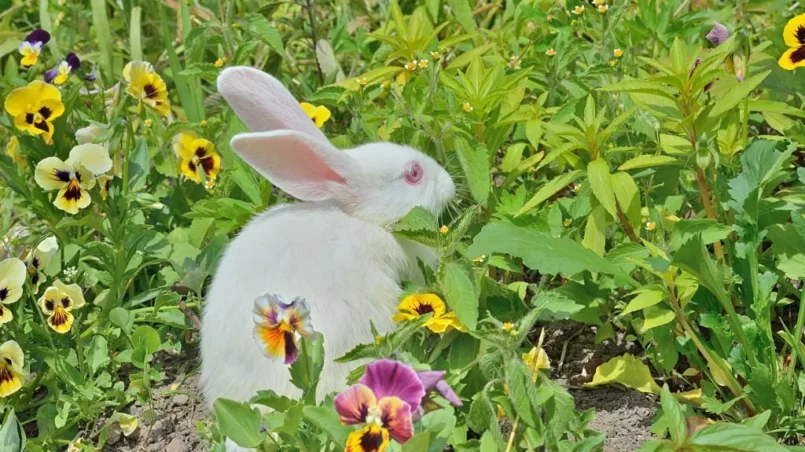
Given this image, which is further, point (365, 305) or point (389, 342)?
point (365, 305)

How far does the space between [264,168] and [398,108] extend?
21.1 inches

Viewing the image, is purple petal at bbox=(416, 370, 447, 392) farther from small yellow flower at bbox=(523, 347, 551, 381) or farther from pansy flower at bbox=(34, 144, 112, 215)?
pansy flower at bbox=(34, 144, 112, 215)

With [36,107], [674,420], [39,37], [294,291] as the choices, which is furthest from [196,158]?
[674,420]

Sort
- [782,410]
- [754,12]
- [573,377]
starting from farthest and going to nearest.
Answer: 1. [754,12]
2. [573,377]
3. [782,410]

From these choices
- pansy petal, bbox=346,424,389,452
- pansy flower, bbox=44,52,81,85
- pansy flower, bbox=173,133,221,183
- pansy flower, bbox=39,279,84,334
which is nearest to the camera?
pansy petal, bbox=346,424,389,452

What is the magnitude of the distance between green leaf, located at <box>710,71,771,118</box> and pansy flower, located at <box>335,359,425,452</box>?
4.18 ft

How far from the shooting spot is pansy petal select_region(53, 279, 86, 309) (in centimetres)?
338

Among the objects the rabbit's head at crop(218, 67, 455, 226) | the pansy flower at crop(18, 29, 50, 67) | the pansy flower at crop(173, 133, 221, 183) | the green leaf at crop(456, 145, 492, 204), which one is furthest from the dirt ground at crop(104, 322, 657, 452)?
the pansy flower at crop(18, 29, 50, 67)

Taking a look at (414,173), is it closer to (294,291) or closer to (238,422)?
(294,291)

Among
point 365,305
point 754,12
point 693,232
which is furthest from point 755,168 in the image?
point 754,12

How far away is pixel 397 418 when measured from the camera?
2.27 meters

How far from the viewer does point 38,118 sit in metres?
3.70

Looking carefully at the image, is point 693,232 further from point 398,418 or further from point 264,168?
point 264,168

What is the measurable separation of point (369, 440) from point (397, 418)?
0.07 m
